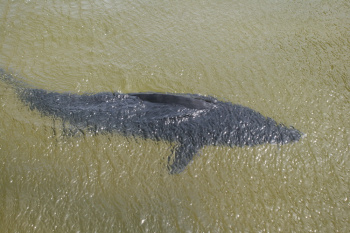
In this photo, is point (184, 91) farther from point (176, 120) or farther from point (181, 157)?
point (181, 157)

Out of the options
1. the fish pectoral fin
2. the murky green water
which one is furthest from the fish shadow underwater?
the murky green water

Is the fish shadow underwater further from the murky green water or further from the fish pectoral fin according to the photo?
the murky green water

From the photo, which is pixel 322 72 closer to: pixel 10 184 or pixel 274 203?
pixel 274 203

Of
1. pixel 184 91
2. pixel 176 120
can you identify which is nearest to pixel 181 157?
pixel 176 120

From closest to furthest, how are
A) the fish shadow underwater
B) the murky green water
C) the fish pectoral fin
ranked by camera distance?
the murky green water → the fish pectoral fin → the fish shadow underwater

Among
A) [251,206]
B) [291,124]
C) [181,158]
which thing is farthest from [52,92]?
[291,124]

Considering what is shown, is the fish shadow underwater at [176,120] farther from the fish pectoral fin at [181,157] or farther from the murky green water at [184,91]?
the murky green water at [184,91]

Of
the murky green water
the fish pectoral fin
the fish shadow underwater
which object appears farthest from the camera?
the fish shadow underwater

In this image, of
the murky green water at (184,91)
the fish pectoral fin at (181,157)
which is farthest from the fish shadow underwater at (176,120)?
the murky green water at (184,91)
